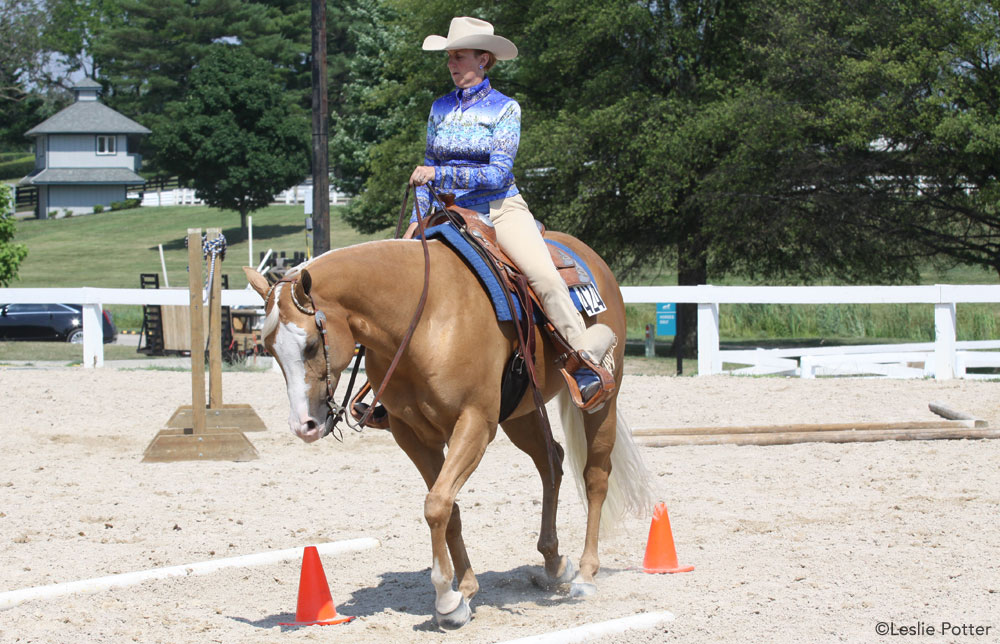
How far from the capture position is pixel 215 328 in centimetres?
899

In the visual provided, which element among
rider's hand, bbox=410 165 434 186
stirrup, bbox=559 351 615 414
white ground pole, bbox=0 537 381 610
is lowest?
white ground pole, bbox=0 537 381 610

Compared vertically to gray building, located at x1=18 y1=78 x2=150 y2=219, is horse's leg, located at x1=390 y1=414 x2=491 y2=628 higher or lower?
lower

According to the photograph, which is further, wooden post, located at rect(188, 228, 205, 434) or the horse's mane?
wooden post, located at rect(188, 228, 205, 434)

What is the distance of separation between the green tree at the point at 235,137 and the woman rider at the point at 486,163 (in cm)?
5328

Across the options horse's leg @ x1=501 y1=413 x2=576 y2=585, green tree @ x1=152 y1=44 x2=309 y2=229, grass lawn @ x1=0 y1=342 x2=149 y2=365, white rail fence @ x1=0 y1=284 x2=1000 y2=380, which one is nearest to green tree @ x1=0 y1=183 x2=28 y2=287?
grass lawn @ x1=0 y1=342 x2=149 y2=365

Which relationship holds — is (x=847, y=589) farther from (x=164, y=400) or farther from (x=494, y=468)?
(x=164, y=400)

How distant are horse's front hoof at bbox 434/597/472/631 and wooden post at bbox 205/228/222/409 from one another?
4.76 m

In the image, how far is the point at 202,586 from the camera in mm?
5035

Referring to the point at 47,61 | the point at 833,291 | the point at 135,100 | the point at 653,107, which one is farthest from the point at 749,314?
the point at 47,61

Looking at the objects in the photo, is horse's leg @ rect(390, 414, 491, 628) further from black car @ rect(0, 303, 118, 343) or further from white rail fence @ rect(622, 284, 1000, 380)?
black car @ rect(0, 303, 118, 343)

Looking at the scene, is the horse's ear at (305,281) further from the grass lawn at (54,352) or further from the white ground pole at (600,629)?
the grass lawn at (54,352)

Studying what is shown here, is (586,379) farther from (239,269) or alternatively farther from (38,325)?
(239,269)

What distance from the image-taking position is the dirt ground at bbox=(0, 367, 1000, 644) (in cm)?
439

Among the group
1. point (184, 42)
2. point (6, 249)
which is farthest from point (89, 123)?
point (6, 249)
